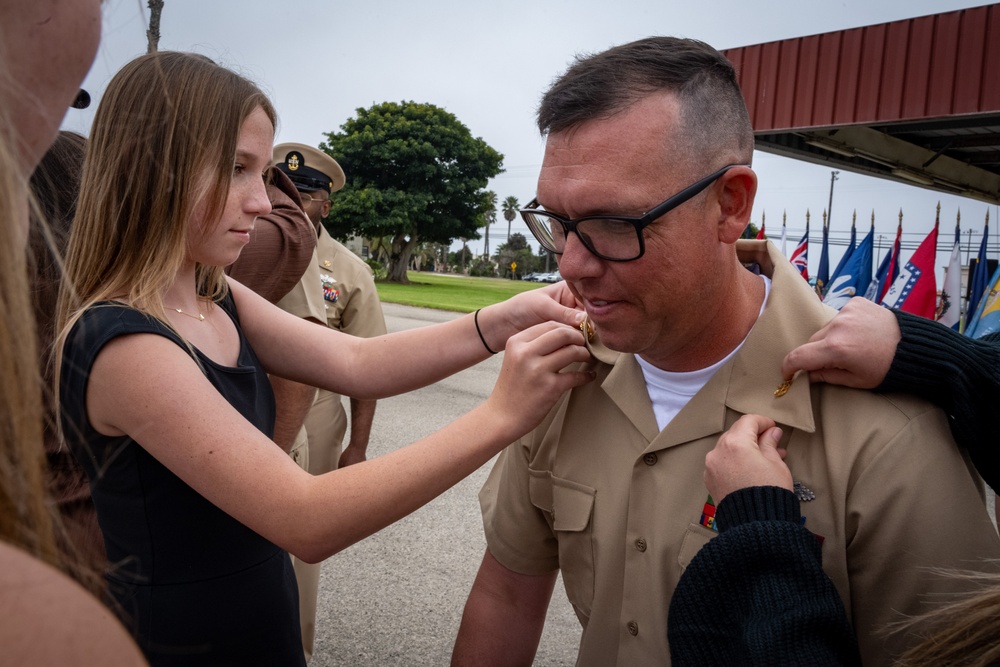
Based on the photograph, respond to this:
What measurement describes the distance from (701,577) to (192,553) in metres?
1.24

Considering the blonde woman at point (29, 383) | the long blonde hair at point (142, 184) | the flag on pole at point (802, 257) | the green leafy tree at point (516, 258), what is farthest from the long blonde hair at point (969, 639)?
the green leafy tree at point (516, 258)

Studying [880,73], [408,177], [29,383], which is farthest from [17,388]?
[408,177]

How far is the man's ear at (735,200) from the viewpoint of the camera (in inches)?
73.8

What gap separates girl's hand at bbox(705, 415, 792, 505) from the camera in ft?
5.22

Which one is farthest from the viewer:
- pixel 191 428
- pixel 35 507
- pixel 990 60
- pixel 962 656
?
pixel 990 60

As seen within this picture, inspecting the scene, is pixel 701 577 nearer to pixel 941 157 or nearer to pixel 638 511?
pixel 638 511

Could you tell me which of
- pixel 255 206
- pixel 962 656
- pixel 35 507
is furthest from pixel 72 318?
pixel 962 656

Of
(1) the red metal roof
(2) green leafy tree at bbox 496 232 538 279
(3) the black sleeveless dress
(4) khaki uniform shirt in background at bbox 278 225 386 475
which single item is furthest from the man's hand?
(2) green leafy tree at bbox 496 232 538 279

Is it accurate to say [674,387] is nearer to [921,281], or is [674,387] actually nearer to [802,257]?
[921,281]

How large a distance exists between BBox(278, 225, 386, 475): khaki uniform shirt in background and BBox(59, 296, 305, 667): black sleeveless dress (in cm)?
225

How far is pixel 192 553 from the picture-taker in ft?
6.03

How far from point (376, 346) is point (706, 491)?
1.19m

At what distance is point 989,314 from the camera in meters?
8.26

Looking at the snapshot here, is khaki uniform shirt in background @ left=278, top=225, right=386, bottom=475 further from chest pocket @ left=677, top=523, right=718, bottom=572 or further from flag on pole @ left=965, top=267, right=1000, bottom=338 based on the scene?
flag on pole @ left=965, top=267, right=1000, bottom=338
